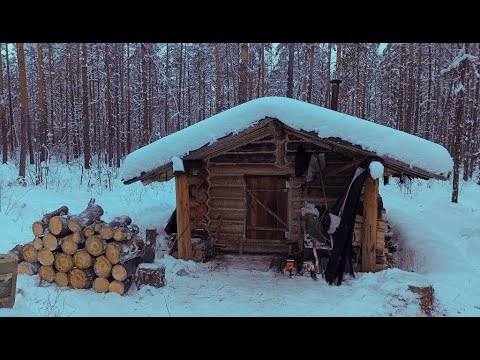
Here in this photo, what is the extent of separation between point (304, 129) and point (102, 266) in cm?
504

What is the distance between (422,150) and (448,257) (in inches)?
127

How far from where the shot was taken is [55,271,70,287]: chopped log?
23.4ft

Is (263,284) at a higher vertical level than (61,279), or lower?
lower

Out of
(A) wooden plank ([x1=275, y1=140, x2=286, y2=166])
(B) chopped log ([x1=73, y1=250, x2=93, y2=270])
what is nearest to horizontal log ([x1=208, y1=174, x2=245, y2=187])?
(A) wooden plank ([x1=275, y1=140, x2=286, y2=166])

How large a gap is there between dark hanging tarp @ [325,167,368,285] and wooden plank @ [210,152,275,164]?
2.44 meters

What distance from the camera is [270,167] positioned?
9.79 metres

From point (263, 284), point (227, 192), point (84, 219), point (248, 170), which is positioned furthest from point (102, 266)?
point (248, 170)

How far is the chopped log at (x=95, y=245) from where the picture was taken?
275 inches

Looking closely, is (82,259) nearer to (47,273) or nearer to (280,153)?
(47,273)

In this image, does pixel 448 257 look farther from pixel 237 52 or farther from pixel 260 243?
pixel 237 52

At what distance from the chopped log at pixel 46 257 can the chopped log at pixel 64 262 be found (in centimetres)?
12

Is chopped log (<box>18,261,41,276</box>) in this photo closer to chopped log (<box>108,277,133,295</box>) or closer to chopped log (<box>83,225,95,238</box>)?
chopped log (<box>83,225,95,238</box>)

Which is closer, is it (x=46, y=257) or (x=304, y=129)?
(x=46, y=257)
